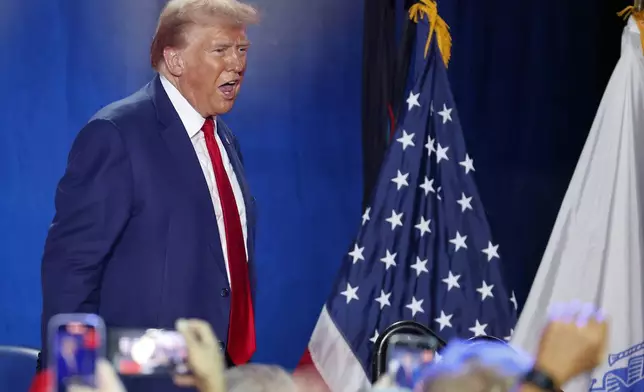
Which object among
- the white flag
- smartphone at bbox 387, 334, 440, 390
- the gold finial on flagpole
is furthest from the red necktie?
the gold finial on flagpole

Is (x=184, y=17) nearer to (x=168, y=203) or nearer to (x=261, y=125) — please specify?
(x=168, y=203)

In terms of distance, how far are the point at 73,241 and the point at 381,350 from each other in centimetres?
85

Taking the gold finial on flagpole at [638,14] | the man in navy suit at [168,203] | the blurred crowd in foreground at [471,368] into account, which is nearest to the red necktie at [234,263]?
the man in navy suit at [168,203]

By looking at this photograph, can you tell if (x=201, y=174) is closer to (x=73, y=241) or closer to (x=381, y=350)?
(x=73, y=241)

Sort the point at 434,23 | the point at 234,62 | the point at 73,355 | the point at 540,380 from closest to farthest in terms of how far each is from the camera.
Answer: the point at 540,380 < the point at 73,355 < the point at 234,62 < the point at 434,23

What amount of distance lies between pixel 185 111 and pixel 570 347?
1.72m

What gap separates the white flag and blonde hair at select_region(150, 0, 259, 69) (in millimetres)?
1691

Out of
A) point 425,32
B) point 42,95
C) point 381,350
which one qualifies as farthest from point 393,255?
point 42,95

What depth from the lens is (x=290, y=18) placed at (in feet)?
11.6

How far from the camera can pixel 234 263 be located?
9.23 ft

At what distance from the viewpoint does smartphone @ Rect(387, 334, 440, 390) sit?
2.16 metres

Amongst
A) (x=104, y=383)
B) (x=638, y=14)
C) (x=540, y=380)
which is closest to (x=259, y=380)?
(x=104, y=383)

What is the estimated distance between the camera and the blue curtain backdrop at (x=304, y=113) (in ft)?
9.95

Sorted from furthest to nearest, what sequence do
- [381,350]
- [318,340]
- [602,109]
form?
1. [602,109]
2. [318,340]
3. [381,350]
